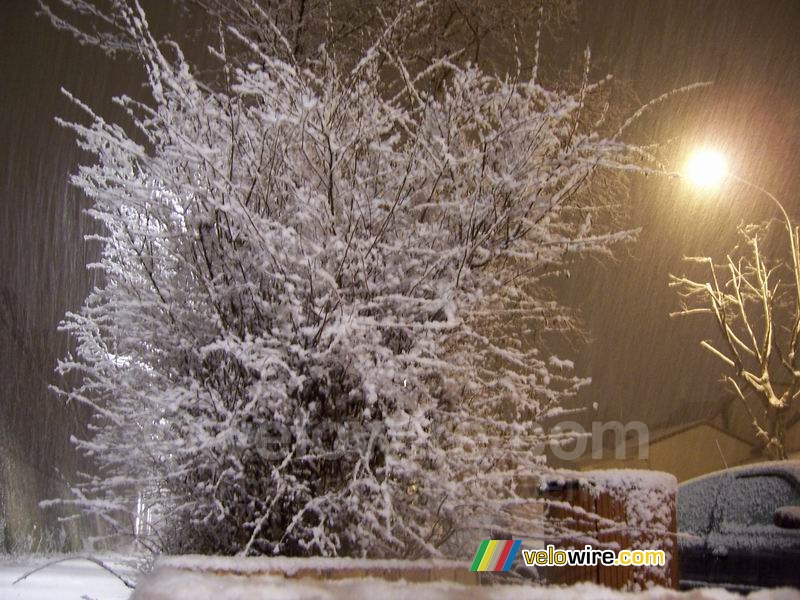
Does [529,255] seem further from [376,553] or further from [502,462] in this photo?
[376,553]

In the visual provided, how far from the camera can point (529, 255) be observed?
5.20 meters

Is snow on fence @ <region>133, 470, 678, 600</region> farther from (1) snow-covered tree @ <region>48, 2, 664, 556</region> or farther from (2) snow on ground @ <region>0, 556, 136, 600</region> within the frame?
(2) snow on ground @ <region>0, 556, 136, 600</region>

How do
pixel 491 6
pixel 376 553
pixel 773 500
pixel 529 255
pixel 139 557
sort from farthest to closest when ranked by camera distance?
pixel 491 6, pixel 773 500, pixel 139 557, pixel 529 255, pixel 376 553

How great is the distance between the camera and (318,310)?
182 inches

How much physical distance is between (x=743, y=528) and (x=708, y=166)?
7062 mm

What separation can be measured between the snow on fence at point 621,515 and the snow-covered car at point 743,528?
985mm

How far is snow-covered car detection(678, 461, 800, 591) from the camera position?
633 cm

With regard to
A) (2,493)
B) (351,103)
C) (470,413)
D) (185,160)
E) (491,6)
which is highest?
Answer: (491,6)

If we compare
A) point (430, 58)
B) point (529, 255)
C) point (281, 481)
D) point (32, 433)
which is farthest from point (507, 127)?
point (32, 433)

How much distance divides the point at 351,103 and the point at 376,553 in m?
2.86

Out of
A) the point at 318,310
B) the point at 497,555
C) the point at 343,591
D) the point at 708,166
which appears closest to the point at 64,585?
the point at 497,555

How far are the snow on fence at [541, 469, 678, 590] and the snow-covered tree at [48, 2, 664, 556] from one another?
1.53ft

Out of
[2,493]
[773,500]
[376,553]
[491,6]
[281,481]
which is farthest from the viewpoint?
[2,493]

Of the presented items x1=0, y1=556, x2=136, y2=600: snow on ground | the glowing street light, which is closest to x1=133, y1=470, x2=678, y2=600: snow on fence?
x1=0, y1=556, x2=136, y2=600: snow on ground
